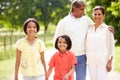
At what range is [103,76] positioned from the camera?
23.7 feet

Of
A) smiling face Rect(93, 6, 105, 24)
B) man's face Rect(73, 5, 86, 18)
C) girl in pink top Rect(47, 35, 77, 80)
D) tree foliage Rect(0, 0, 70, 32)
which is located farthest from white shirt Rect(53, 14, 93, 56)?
tree foliage Rect(0, 0, 70, 32)

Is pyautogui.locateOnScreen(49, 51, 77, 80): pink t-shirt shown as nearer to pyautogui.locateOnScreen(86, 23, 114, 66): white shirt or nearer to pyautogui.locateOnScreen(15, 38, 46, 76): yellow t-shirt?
pyautogui.locateOnScreen(15, 38, 46, 76): yellow t-shirt

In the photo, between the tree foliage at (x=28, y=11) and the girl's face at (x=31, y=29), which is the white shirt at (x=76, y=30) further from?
the tree foliage at (x=28, y=11)

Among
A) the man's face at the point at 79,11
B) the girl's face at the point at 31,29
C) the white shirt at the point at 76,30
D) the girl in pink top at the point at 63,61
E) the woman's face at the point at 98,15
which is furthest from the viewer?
the white shirt at the point at 76,30

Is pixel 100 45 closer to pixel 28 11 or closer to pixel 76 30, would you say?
pixel 76 30

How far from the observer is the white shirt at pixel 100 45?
7207mm

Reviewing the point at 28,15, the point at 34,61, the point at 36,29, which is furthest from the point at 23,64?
the point at 28,15

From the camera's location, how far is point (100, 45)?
285 inches

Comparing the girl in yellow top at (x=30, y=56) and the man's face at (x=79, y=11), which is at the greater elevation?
the man's face at (x=79, y=11)

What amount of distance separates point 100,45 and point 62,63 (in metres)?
0.89

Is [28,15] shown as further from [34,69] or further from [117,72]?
[34,69]

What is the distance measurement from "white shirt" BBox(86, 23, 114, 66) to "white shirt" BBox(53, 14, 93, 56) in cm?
16

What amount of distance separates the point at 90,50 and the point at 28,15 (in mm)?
54082

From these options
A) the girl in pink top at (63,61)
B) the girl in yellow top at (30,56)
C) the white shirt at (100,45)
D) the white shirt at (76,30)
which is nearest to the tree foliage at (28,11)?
the white shirt at (76,30)
